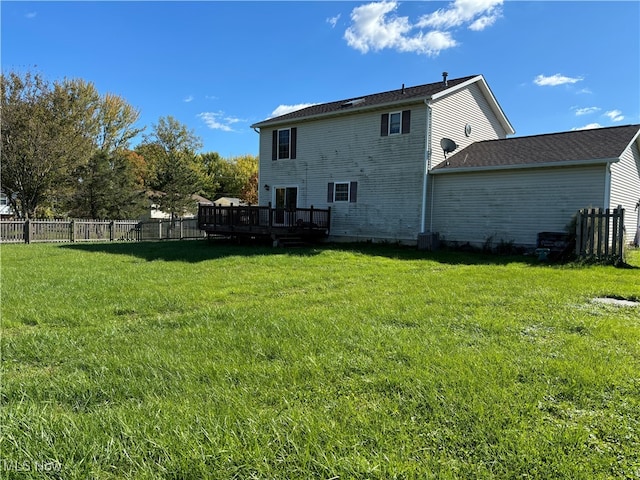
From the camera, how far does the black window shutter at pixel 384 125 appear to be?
49.4 ft

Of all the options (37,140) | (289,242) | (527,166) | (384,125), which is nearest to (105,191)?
(37,140)

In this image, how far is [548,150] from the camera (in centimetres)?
1277

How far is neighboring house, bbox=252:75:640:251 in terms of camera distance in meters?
12.0

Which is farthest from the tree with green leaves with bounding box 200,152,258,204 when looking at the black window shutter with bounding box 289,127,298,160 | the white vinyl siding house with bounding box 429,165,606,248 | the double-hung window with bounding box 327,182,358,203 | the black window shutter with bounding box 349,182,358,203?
the white vinyl siding house with bounding box 429,165,606,248

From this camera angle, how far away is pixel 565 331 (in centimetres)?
394

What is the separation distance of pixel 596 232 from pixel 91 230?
20.1 metres

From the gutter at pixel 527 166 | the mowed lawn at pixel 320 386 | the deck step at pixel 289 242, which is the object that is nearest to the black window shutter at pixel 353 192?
the deck step at pixel 289 242

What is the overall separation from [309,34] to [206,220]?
7959 mm

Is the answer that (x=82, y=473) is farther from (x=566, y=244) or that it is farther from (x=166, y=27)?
(x=166, y=27)

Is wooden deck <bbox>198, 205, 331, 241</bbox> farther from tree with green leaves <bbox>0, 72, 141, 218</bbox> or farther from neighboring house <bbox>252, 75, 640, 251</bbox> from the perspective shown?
tree with green leaves <bbox>0, 72, 141, 218</bbox>

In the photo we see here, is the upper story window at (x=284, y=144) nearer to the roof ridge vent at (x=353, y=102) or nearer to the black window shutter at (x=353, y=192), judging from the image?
the roof ridge vent at (x=353, y=102)

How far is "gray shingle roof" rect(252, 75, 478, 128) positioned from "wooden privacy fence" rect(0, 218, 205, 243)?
24.1 feet

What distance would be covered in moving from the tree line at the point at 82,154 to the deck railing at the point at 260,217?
13420 mm

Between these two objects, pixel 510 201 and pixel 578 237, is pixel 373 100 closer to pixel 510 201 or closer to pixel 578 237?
pixel 510 201
